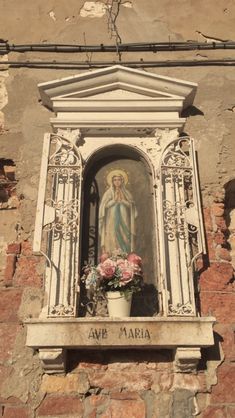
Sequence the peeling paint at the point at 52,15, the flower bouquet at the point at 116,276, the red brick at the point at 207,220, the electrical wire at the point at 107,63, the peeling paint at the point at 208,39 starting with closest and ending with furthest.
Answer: the flower bouquet at the point at 116,276
the red brick at the point at 207,220
the electrical wire at the point at 107,63
the peeling paint at the point at 208,39
the peeling paint at the point at 52,15

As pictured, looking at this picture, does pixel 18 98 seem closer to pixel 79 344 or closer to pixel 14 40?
pixel 14 40

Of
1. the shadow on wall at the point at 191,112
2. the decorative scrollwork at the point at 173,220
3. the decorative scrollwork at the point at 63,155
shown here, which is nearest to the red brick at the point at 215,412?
the decorative scrollwork at the point at 173,220

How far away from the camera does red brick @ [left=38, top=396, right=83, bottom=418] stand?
3.25 meters

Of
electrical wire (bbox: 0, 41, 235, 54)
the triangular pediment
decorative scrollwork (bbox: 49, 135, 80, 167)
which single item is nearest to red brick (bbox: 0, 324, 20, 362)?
decorative scrollwork (bbox: 49, 135, 80, 167)

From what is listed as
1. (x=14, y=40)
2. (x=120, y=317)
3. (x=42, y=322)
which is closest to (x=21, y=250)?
(x=42, y=322)

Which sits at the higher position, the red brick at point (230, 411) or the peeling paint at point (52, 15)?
the peeling paint at point (52, 15)

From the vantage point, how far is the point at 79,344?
3227 millimetres

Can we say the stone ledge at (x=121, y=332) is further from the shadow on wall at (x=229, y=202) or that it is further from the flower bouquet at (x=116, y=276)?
the shadow on wall at (x=229, y=202)

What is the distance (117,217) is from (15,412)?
168 cm

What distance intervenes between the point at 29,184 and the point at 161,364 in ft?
6.17

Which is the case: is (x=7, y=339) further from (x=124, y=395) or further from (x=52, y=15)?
(x=52, y=15)

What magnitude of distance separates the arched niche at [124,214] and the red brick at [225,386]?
66cm

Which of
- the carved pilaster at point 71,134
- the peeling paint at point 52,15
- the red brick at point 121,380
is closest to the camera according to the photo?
the red brick at point 121,380

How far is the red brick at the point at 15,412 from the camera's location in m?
3.26
